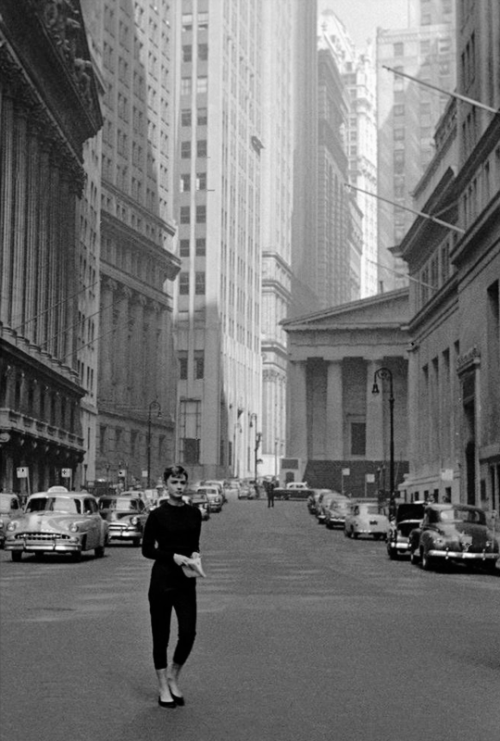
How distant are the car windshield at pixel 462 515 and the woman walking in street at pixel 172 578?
71.8 ft

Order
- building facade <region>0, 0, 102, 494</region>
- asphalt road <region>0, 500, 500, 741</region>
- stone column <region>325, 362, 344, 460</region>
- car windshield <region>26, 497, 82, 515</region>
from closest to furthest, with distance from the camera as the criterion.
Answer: asphalt road <region>0, 500, 500, 741</region> → car windshield <region>26, 497, 82, 515</region> → building facade <region>0, 0, 102, 494</region> → stone column <region>325, 362, 344, 460</region>

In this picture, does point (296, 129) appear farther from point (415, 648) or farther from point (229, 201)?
point (415, 648)

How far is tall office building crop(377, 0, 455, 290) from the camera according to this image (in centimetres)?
17200

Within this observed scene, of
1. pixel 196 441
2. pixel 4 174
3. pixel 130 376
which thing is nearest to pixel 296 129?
pixel 196 441

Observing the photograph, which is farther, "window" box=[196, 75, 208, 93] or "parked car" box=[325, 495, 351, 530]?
"window" box=[196, 75, 208, 93]

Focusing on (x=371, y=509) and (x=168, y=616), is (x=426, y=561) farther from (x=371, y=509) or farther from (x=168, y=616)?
(x=168, y=616)

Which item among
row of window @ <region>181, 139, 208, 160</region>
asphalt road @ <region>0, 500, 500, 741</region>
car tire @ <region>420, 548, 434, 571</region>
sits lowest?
asphalt road @ <region>0, 500, 500, 741</region>

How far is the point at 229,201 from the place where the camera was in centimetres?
15500

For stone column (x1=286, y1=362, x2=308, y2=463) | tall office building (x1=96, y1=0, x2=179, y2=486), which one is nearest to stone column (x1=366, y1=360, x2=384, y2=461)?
stone column (x1=286, y1=362, x2=308, y2=463)

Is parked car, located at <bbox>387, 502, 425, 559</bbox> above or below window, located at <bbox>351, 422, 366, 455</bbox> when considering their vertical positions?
below

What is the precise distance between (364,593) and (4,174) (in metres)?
52.1

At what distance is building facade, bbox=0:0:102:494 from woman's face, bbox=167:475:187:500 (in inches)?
2063

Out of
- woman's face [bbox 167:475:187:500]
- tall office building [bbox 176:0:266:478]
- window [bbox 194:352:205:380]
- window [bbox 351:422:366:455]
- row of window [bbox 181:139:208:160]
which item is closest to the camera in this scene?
woman's face [bbox 167:475:187:500]

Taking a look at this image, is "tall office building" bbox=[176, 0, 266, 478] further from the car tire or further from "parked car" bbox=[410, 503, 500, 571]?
the car tire
